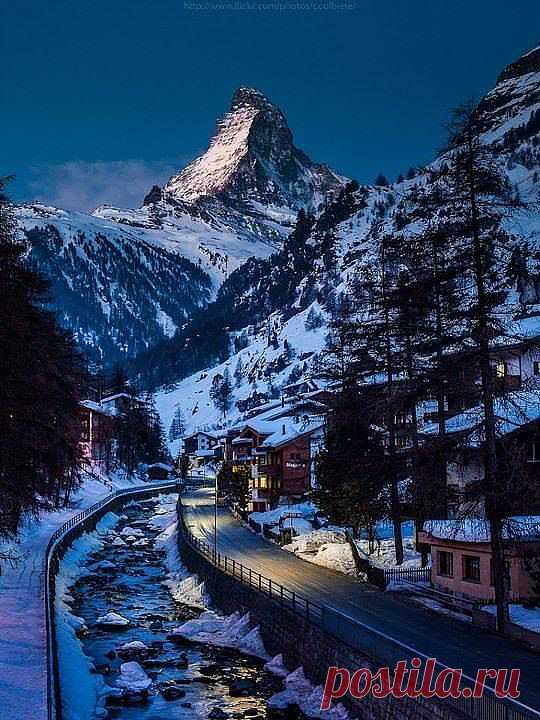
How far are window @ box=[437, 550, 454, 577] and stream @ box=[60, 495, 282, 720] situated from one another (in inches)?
365

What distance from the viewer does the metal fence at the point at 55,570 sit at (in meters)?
25.3

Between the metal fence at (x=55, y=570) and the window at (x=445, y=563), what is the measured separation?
17489 millimetres

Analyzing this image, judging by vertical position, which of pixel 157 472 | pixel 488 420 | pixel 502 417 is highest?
pixel 502 417

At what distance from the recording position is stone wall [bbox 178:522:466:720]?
21031 mm

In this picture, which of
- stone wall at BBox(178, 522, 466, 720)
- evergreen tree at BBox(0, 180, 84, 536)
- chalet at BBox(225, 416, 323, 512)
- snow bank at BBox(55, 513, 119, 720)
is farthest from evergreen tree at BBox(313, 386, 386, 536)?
chalet at BBox(225, 416, 323, 512)

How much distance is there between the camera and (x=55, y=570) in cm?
5266

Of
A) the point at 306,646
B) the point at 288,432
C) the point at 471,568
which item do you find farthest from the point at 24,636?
the point at 288,432

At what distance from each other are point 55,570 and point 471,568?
104 feet

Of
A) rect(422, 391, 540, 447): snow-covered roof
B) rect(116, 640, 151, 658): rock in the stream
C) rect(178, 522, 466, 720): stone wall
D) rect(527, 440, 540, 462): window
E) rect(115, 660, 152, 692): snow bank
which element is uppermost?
rect(422, 391, 540, 447): snow-covered roof

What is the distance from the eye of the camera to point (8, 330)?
26156mm

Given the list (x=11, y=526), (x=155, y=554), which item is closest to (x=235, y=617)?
(x=11, y=526)

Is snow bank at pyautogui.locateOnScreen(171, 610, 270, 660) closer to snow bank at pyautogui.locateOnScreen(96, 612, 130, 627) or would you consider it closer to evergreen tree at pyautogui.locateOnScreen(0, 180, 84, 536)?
snow bank at pyautogui.locateOnScreen(96, 612, 130, 627)

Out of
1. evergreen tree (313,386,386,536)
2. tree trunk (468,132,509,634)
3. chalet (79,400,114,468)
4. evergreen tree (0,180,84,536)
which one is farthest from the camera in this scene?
chalet (79,400,114,468)

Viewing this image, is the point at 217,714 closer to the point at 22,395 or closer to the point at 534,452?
the point at 22,395
